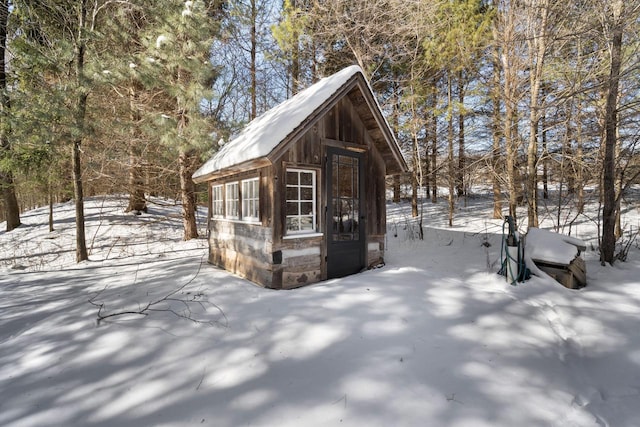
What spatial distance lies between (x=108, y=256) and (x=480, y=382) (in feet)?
33.2

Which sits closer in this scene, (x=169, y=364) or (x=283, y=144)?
(x=169, y=364)

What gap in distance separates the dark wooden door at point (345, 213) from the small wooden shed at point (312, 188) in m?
0.02

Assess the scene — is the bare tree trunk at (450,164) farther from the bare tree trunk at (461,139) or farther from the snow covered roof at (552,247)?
the snow covered roof at (552,247)

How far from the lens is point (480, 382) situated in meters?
2.69

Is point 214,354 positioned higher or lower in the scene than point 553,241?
lower

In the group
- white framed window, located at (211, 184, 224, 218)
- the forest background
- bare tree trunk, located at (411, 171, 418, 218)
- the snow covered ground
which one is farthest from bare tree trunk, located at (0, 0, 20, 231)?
bare tree trunk, located at (411, 171, 418, 218)

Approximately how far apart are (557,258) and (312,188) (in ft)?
15.3

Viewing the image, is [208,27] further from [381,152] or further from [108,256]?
[108,256]

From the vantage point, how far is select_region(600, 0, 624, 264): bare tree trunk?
18.1 feet

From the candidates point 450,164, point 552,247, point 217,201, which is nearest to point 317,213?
point 217,201

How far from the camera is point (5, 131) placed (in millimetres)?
7883

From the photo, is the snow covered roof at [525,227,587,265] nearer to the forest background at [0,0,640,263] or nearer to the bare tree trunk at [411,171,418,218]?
the forest background at [0,0,640,263]

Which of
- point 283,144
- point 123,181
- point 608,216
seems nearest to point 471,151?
point 608,216

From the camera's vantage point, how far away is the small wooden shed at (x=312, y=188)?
206 inches
